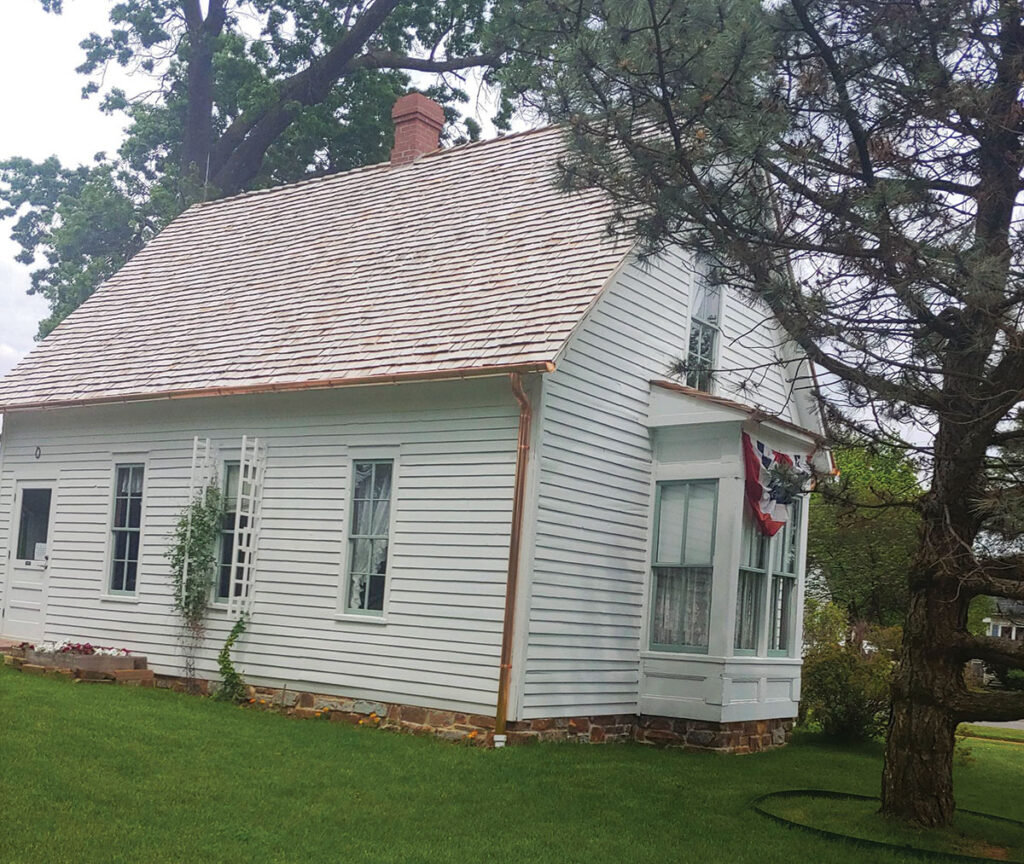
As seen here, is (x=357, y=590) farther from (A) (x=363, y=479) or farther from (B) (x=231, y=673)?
(B) (x=231, y=673)

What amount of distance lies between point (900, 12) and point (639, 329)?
5.59 m

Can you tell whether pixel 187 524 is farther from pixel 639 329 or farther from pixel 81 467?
pixel 639 329

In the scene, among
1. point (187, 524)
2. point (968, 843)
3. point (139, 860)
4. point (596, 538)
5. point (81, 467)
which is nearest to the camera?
point (139, 860)

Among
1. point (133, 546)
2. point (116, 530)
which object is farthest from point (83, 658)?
point (116, 530)

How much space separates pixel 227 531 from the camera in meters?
13.6

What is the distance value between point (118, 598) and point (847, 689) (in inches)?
350

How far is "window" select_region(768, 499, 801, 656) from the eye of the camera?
13258mm

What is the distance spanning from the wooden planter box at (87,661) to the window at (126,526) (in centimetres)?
112

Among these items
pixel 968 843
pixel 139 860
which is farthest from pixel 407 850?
pixel 968 843

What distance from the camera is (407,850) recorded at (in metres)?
7.10

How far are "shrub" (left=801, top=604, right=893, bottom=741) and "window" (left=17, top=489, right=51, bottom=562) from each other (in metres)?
10.1

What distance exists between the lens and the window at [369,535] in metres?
12.2

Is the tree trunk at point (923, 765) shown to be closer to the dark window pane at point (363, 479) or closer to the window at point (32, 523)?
the dark window pane at point (363, 479)

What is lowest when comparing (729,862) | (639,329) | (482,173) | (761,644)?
(729,862)
